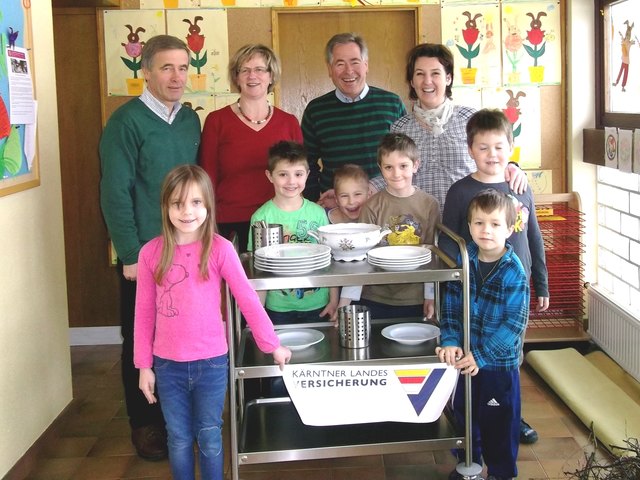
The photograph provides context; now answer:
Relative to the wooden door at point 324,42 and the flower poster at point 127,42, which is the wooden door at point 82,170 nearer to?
the flower poster at point 127,42

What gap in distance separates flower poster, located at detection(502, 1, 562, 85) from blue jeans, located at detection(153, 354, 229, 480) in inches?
113

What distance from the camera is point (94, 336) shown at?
15.6 ft

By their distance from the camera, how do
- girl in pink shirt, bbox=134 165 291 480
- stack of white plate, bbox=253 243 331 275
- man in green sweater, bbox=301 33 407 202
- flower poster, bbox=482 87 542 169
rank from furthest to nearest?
flower poster, bbox=482 87 542 169, man in green sweater, bbox=301 33 407 202, stack of white plate, bbox=253 243 331 275, girl in pink shirt, bbox=134 165 291 480

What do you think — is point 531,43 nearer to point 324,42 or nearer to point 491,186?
point 324,42

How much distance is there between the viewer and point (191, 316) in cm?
230

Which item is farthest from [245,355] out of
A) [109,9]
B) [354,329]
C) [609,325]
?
[109,9]

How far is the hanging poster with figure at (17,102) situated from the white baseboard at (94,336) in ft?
6.12

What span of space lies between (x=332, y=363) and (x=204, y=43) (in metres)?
2.58

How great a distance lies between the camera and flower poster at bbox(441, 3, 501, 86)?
439 centimetres

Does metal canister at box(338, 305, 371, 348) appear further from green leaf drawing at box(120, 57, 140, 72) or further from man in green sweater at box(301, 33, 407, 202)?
green leaf drawing at box(120, 57, 140, 72)

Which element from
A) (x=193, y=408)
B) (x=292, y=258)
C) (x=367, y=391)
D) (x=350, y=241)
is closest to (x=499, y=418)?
(x=367, y=391)

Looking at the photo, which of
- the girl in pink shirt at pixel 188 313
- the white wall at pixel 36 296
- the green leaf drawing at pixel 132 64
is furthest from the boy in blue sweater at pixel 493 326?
the green leaf drawing at pixel 132 64

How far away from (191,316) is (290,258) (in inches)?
14.3

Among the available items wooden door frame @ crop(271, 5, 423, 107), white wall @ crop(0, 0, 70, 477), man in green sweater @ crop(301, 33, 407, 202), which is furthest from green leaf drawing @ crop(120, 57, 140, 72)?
man in green sweater @ crop(301, 33, 407, 202)
